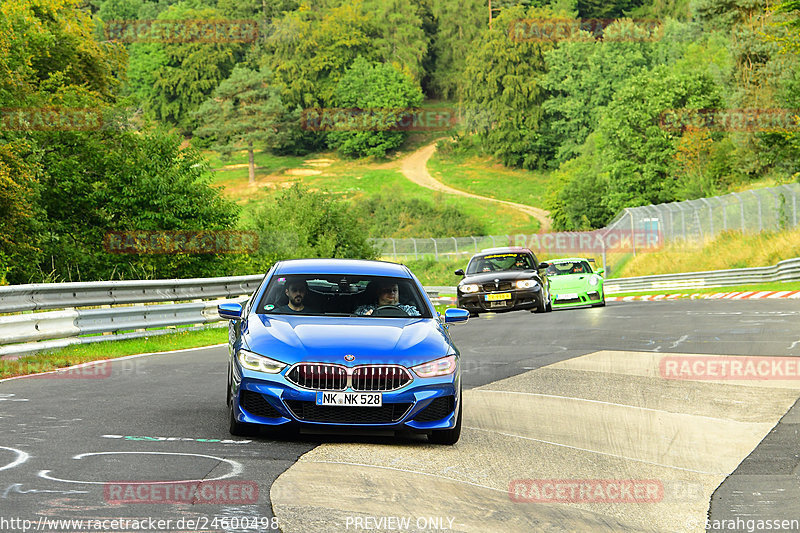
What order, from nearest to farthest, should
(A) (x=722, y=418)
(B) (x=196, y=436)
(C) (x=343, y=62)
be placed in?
(B) (x=196, y=436) < (A) (x=722, y=418) < (C) (x=343, y=62)

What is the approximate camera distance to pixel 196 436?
Answer: 8195mm

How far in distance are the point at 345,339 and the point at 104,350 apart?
8.86 meters

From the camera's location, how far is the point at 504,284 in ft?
83.7

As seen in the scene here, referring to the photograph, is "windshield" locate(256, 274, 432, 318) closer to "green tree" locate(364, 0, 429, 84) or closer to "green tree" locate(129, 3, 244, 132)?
"green tree" locate(129, 3, 244, 132)

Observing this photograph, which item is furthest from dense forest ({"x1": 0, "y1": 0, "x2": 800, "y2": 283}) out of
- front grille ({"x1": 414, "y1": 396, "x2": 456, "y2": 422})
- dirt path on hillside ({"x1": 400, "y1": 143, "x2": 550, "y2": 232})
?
front grille ({"x1": 414, "y1": 396, "x2": 456, "y2": 422})

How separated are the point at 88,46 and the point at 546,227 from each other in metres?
63.0

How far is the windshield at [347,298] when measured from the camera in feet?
30.3

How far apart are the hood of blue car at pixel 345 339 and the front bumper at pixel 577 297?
21.4 metres

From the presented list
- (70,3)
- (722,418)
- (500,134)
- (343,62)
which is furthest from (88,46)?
(343,62)

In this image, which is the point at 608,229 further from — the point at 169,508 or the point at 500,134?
the point at 500,134

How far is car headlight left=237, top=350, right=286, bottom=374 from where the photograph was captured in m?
7.98

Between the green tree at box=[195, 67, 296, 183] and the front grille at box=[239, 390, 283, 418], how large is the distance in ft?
409

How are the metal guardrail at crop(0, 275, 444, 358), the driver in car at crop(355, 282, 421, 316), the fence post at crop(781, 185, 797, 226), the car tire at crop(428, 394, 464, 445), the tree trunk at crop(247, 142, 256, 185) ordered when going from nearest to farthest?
the car tire at crop(428, 394, 464, 445) < the driver in car at crop(355, 282, 421, 316) < the metal guardrail at crop(0, 275, 444, 358) < the fence post at crop(781, 185, 797, 226) < the tree trunk at crop(247, 142, 256, 185)

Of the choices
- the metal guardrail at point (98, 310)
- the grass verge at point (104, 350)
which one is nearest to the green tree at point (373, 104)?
the metal guardrail at point (98, 310)
